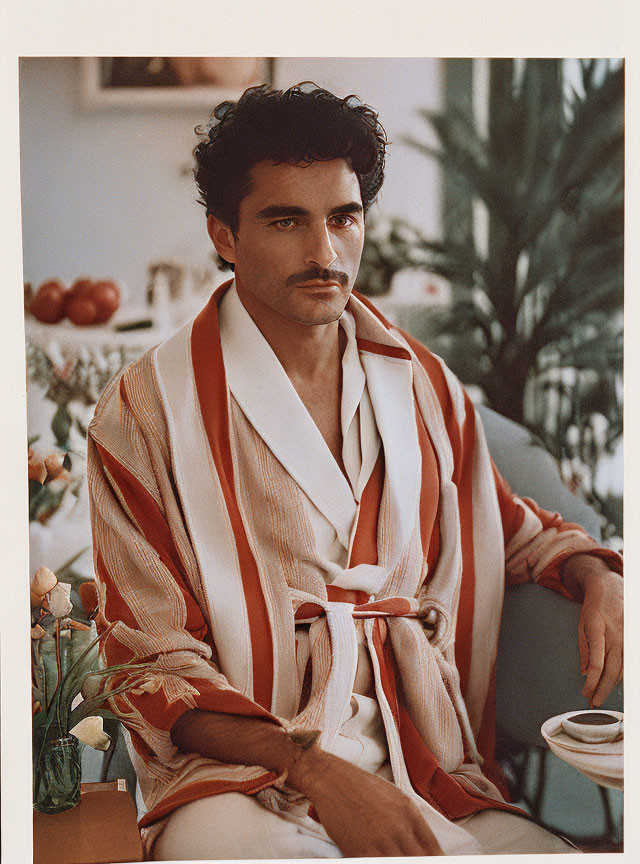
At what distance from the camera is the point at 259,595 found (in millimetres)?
1904

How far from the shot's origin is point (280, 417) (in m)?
1.96

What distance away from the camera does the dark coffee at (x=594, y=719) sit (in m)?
2.01

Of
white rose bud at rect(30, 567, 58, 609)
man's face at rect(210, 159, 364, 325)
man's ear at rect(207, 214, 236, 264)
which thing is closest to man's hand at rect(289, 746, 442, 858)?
white rose bud at rect(30, 567, 58, 609)

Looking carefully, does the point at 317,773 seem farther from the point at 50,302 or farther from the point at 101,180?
the point at 101,180

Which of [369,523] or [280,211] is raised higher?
[280,211]

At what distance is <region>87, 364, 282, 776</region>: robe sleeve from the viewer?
1.87m

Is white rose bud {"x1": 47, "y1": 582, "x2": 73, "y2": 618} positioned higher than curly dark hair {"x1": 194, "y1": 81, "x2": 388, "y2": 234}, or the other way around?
curly dark hair {"x1": 194, "y1": 81, "x2": 388, "y2": 234}

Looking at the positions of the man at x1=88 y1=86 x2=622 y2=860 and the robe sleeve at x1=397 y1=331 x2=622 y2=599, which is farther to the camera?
the robe sleeve at x1=397 y1=331 x2=622 y2=599

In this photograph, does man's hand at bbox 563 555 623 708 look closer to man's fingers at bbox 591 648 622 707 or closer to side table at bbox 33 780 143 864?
man's fingers at bbox 591 648 622 707

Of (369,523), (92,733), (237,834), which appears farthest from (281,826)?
(369,523)

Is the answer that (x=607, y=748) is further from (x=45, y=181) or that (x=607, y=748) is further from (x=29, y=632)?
(x=45, y=181)

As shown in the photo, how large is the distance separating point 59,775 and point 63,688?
0.57 ft

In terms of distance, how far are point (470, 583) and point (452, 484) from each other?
22cm

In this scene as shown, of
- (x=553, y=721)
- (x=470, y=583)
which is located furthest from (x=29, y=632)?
(x=553, y=721)
